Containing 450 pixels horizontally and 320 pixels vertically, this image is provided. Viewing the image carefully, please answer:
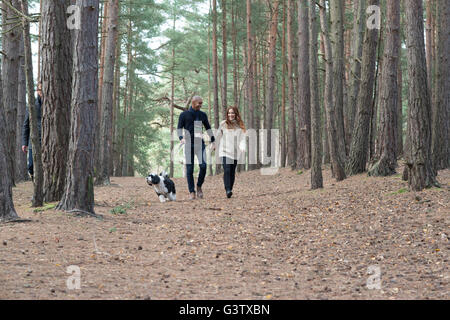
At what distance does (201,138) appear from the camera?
10.4 m

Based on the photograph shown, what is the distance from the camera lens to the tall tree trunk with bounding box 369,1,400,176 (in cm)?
1074

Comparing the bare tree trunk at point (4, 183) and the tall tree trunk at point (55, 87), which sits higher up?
the tall tree trunk at point (55, 87)

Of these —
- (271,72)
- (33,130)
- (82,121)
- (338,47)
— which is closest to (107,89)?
(338,47)

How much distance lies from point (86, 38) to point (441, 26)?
9.97 meters

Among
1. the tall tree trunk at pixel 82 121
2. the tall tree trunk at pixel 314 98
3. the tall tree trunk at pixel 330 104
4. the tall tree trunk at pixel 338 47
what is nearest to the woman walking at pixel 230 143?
the tall tree trunk at pixel 314 98

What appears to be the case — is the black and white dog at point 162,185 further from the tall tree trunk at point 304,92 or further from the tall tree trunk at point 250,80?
the tall tree trunk at point 250,80

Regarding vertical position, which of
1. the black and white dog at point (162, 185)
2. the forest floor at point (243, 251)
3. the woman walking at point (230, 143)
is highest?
the woman walking at point (230, 143)

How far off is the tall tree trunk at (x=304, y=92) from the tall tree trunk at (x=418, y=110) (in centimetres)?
488

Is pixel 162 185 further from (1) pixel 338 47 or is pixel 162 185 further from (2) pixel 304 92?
(2) pixel 304 92

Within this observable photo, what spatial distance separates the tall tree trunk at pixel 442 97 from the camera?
41.6ft

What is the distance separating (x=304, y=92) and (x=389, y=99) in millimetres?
5404

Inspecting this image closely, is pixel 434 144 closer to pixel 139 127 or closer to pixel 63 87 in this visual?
pixel 63 87

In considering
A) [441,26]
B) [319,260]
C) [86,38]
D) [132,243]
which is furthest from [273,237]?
[441,26]

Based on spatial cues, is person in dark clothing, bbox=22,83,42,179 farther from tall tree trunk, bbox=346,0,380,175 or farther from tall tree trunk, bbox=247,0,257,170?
tall tree trunk, bbox=247,0,257,170
